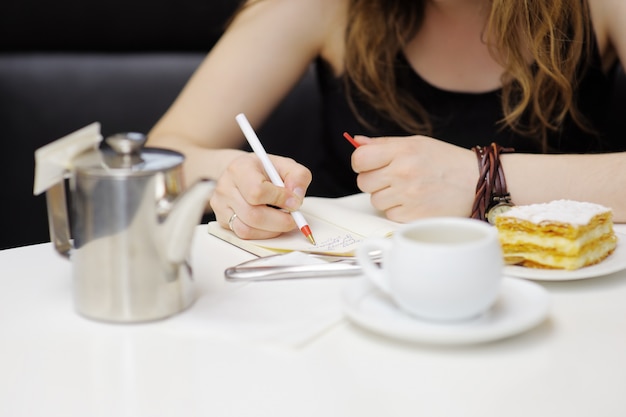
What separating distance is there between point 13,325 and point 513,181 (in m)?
0.68

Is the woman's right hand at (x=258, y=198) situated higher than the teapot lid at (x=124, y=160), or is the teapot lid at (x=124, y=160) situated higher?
the teapot lid at (x=124, y=160)

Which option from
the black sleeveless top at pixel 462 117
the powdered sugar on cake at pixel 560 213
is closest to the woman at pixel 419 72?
the black sleeveless top at pixel 462 117

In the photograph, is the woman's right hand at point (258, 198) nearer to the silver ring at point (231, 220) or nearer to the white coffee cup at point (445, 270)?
the silver ring at point (231, 220)

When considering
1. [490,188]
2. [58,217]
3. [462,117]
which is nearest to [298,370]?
[58,217]

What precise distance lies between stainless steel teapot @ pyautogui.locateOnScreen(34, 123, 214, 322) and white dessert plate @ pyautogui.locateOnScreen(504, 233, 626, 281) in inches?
13.5

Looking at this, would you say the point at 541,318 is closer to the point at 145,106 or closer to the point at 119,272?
the point at 119,272

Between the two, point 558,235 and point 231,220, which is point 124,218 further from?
point 558,235

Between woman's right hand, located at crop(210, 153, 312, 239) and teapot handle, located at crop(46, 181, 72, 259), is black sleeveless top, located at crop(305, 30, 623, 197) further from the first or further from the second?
teapot handle, located at crop(46, 181, 72, 259)

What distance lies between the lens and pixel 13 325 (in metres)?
0.76

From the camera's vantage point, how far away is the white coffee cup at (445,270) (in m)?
0.68

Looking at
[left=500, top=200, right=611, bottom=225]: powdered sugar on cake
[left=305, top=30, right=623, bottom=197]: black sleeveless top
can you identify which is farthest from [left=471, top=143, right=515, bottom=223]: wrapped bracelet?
[left=305, top=30, right=623, bottom=197]: black sleeveless top

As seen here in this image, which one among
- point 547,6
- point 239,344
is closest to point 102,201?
point 239,344

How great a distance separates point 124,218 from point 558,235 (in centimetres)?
45

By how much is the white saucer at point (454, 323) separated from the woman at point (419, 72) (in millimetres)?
579
